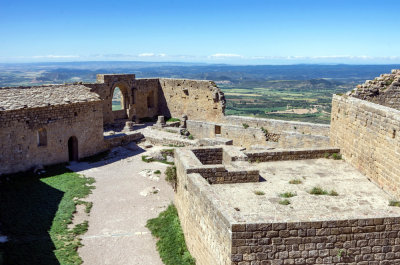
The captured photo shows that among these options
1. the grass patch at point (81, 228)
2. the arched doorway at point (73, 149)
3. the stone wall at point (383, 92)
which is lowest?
the grass patch at point (81, 228)

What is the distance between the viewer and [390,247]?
599 centimetres

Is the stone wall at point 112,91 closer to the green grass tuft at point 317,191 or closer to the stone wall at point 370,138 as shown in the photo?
the stone wall at point 370,138

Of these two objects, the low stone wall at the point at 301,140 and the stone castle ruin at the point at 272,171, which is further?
the low stone wall at the point at 301,140

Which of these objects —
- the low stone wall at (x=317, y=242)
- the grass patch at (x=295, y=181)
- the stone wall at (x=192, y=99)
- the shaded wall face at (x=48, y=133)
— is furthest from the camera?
the stone wall at (x=192, y=99)

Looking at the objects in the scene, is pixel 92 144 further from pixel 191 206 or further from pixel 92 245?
pixel 191 206

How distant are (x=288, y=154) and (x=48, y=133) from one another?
34.3 feet

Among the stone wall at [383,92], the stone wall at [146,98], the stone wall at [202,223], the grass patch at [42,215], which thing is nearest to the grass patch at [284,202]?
the stone wall at [202,223]

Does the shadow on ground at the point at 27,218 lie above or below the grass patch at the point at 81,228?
above

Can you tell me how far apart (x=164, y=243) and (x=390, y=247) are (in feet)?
18.0

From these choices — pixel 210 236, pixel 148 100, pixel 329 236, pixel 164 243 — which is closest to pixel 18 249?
pixel 164 243

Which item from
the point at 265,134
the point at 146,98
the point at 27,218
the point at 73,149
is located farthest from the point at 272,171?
the point at 146,98

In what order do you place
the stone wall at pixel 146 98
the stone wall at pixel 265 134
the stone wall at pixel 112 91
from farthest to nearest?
1. the stone wall at pixel 146 98
2. the stone wall at pixel 112 91
3. the stone wall at pixel 265 134

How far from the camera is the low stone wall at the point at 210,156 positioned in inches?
394

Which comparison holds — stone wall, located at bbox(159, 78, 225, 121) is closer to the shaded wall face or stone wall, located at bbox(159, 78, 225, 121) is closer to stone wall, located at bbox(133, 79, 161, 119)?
stone wall, located at bbox(133, 79, 161, 119)
